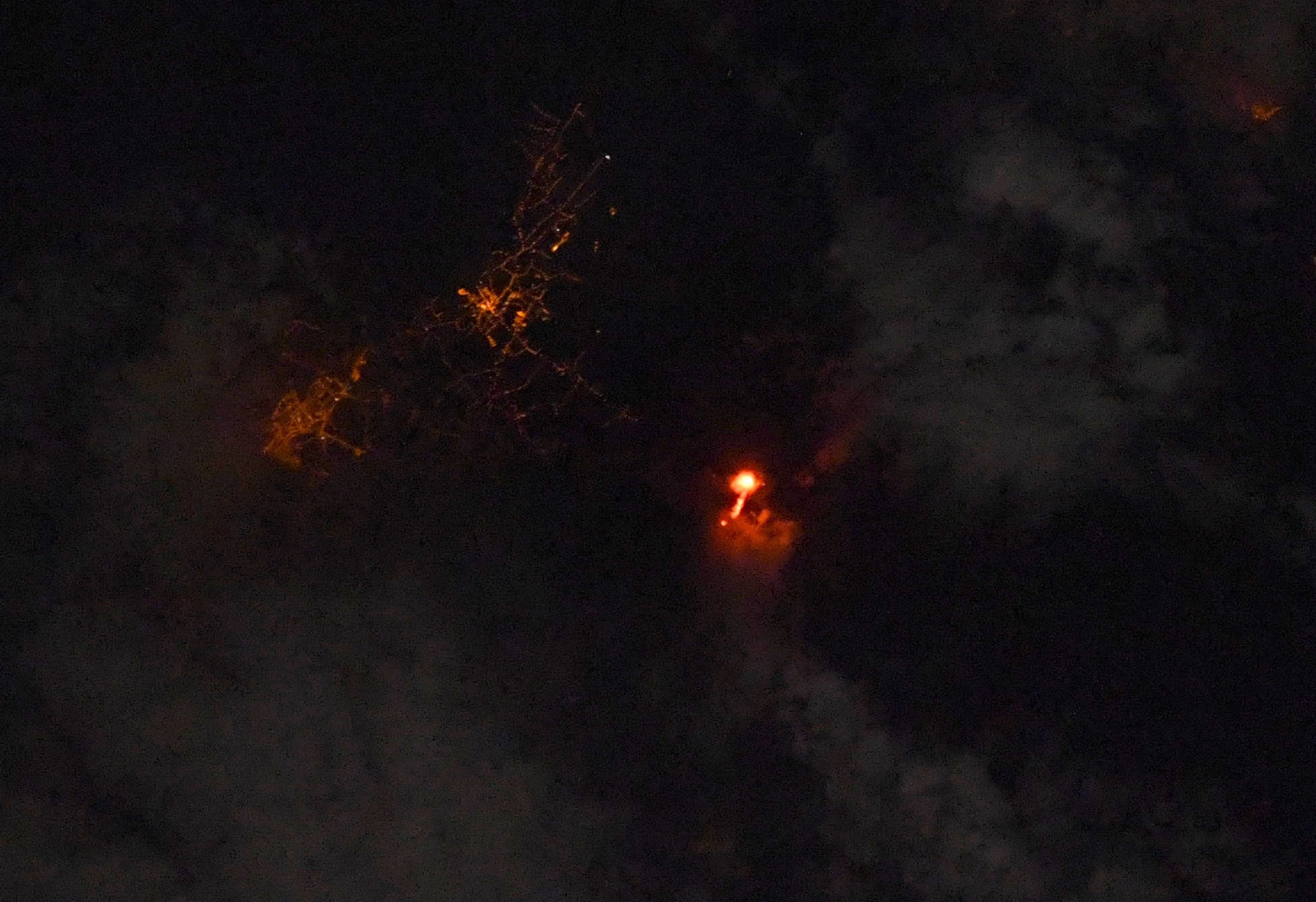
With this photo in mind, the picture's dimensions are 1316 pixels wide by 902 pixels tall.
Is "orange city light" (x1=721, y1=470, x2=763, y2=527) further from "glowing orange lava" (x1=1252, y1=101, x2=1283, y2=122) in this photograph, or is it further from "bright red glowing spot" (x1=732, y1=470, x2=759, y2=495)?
"glowing orange lava" (x1=1252, y1=101, x2=1283, y2=122)

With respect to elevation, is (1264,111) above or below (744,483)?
above

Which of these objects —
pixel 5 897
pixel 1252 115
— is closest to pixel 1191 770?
pixel 1252 115

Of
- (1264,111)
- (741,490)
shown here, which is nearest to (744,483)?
(741,490)

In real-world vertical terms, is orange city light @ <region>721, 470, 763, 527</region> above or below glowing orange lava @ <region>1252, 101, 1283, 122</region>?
below

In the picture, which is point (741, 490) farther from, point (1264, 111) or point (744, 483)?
point (1264, 111)

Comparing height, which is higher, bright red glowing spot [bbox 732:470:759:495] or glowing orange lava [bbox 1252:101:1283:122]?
→ glowing orange lava [bbox 1252:101:1283:122]

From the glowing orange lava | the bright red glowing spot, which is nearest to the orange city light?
the bright red glowing spot

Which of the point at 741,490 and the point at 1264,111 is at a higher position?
the point at 1264,111

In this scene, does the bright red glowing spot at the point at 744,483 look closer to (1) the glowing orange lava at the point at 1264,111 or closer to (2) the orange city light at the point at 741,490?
(2) the orange city light at the point at 741,490

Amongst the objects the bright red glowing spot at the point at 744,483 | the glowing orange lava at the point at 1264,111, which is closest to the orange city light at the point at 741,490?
the bright red glowing spot at the point at 744,483
